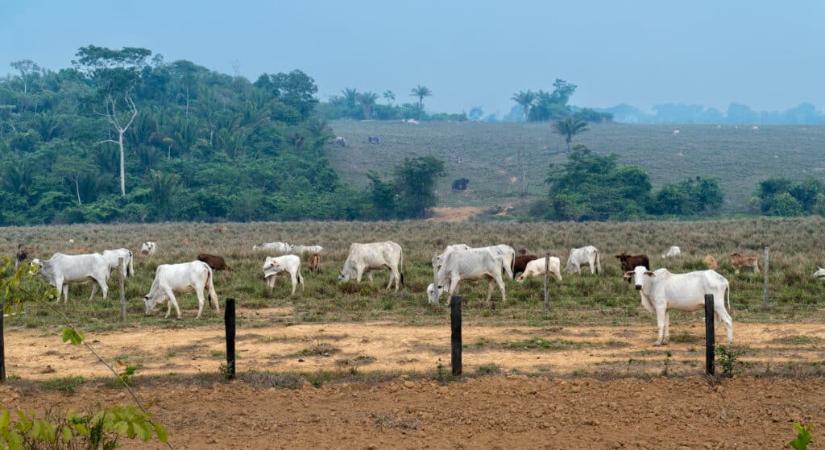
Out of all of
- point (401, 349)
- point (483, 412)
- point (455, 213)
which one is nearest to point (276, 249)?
point (401, 349)

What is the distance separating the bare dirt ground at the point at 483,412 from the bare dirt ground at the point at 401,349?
0.99 meters

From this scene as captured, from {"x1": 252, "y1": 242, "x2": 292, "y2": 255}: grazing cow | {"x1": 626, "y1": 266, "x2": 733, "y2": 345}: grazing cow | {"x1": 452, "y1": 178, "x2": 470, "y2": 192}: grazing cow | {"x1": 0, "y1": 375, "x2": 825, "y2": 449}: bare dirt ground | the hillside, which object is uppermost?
the hillside

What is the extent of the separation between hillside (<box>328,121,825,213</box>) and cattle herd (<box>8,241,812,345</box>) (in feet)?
176

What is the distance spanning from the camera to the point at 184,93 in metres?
107

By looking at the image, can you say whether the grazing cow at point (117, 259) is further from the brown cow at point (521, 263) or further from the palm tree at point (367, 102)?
the palm tree at point (367, 102)

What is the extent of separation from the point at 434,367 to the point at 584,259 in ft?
46.4

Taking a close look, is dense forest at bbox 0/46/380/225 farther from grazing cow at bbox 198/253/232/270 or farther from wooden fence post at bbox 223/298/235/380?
wooden fence post at bbox 223/298/235/380

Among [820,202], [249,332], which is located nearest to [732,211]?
[820,202]

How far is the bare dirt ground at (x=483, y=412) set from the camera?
34.4ft

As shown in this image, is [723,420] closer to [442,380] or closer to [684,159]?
[442,380]

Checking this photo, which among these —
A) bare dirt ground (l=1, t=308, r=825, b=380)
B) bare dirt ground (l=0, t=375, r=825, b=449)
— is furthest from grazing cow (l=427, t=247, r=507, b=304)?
bare dirt ground (l=0, t=375, r=825, b=449)

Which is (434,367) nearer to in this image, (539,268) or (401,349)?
(401,349)

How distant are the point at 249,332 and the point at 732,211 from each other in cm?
6294

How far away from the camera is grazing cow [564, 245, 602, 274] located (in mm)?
26828
